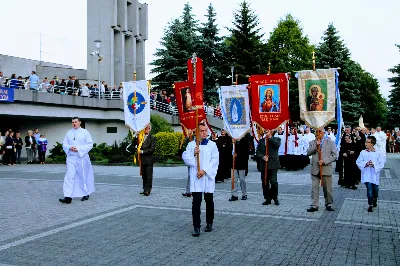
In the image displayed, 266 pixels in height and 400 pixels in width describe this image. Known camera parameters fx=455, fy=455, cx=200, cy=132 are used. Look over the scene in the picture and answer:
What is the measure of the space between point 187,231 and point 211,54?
142 ft

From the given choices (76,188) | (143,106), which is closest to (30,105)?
(143,106)

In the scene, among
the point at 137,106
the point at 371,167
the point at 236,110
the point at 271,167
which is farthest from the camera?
the point at 137,106

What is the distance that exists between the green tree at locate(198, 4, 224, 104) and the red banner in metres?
35.3

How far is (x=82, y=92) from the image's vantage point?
32.1 meters

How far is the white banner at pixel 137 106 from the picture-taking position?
49.0 ft

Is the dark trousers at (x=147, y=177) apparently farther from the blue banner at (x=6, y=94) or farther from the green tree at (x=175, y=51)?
the green tree at (x=175, y=51)

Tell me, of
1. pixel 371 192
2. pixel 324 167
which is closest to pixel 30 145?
pixel 324 167

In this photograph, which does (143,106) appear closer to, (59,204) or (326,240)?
(59,204)

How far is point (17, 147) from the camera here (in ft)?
87.1

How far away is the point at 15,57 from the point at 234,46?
73.3 ft

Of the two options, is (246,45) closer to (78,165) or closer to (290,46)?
(290,46)

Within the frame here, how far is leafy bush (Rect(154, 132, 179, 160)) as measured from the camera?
26656 mm

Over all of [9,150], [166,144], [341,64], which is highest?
[341,64]

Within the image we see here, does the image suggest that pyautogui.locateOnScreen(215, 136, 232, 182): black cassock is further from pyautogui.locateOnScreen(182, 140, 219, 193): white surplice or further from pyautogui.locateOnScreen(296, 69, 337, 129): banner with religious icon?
pyautogui.locateOnScreen(182, 140, 219, 193): white surplice
